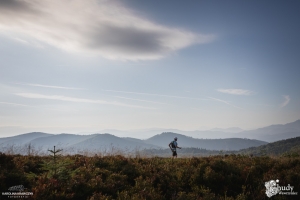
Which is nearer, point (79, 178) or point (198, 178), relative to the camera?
point (79, 178)

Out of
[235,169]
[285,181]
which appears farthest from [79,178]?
[285,181]

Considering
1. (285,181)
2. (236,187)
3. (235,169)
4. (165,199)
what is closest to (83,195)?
(165,199)

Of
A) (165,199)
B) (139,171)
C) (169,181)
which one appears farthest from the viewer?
(139,171)

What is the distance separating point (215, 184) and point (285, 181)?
3136 millimetres

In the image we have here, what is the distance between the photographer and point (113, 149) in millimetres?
15922

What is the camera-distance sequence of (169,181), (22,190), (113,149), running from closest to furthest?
(22,190)
(169,181)
(113,149)

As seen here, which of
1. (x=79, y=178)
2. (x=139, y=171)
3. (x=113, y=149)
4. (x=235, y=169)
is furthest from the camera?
(x=113, y=149)

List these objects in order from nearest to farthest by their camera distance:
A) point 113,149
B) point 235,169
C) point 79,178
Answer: point 79,178
point 235,169
point 113,149

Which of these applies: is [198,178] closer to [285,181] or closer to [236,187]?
[236,187]

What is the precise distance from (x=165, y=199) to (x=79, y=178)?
3.48 m

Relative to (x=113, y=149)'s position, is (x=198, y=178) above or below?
below

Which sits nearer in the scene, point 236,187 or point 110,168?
point 236,187

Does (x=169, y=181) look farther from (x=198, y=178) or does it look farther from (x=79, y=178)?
(x=79, y=178)

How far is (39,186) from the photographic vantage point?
7.09 meters
